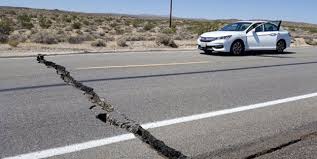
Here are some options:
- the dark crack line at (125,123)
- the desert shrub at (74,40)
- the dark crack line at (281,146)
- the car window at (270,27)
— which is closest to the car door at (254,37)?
the car window at (270,27)

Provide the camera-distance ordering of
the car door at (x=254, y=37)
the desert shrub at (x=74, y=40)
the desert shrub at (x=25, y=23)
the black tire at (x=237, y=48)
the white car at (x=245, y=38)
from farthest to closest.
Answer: the desert shrub at (x=25, y=23) < the desert shrub at (x=74, y=40) < the car door at (x=254, y=37) < the black tire at (x=237, y=48) < the white car at (x=245, y=38)

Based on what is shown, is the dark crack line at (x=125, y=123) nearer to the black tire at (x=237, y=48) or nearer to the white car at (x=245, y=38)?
the white car at (x=245, y=38)

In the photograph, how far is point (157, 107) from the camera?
766 cm

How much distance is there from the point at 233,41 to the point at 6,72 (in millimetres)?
10142

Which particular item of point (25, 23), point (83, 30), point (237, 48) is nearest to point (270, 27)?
point (237, 48)

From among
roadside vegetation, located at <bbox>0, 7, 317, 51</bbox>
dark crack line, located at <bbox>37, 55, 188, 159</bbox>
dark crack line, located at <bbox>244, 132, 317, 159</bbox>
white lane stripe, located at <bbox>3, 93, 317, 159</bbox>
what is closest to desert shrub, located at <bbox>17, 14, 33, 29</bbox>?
roadside vegetation, located at <bbox>0, 7, 317, 51</bbox>

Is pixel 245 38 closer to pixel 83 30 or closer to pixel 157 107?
pixel 157 107

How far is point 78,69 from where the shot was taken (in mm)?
12164

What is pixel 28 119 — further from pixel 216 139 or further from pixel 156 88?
pixel 156 88

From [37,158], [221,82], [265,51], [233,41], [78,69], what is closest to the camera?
[37,158]

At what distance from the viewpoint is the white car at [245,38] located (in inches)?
739

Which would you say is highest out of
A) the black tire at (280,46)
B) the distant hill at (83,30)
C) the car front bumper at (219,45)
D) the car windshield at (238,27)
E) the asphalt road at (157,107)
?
the car windshield at (238,27)

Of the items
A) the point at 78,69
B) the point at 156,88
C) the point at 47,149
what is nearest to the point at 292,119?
the point at 156,88

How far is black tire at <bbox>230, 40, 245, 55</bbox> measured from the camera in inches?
750
